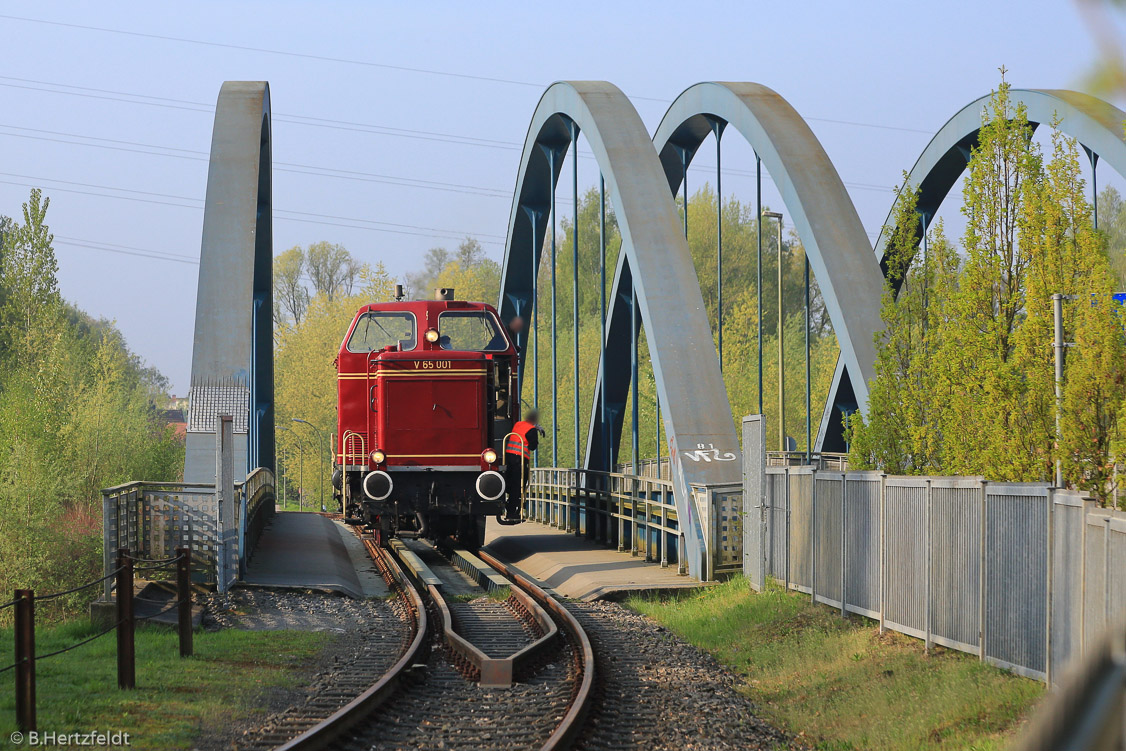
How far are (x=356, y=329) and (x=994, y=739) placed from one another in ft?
42.0

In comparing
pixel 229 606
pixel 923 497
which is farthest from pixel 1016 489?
pixel 229 606

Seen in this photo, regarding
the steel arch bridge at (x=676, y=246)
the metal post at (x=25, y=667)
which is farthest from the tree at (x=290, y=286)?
the metal post at (x=25, y=667)

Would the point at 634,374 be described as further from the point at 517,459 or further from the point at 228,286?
the point at 228,286

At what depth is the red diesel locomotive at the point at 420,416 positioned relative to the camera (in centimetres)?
1677

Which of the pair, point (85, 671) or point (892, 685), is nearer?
point (892, 685)

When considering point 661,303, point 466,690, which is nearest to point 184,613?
point 466,690

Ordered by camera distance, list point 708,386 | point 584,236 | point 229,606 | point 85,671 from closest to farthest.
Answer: point 85,671, point 229,606, point 708,386, point 584,236

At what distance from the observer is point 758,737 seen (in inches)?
275

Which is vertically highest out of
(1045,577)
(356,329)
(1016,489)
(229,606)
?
(356,329)

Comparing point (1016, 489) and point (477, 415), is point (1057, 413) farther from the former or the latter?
point (477, 415)

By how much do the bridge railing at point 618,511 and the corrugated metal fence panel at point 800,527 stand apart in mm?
3094

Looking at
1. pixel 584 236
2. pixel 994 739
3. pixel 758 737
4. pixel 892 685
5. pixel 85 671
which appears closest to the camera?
pixel 994 739

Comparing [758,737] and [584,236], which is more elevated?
[584,236]

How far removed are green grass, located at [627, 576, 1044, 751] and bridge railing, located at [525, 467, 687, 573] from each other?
13.0 ft
